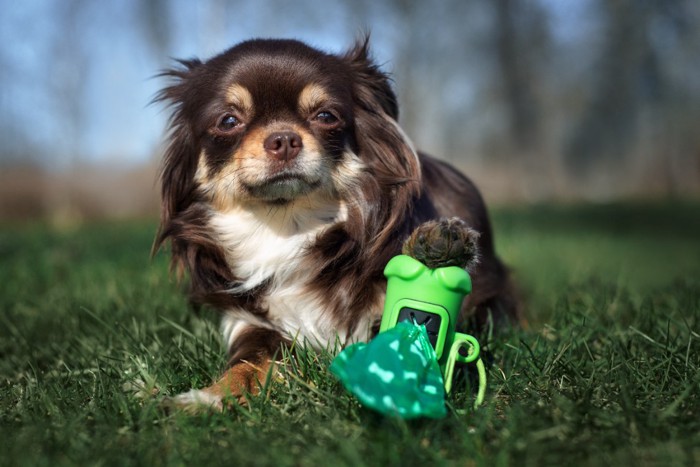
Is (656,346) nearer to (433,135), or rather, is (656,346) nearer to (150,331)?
(150,331)

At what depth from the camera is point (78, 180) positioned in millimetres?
12859

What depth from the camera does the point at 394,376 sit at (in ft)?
5.57

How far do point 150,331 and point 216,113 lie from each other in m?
1.01

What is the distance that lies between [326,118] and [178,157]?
71cm

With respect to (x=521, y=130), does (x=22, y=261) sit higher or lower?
lower

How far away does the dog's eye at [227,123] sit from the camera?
2.63 metres

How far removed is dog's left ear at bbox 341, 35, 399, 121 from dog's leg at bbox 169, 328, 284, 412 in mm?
1081

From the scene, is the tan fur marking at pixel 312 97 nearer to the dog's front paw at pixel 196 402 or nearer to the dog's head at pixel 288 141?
the dog's head at pixel 288 141

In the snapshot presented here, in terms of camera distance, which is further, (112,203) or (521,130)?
(521,130)

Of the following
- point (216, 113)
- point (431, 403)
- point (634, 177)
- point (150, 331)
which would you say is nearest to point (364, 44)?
point (216, 113)

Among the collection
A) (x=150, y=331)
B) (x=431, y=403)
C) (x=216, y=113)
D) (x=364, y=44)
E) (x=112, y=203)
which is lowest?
(x=112, y=203)

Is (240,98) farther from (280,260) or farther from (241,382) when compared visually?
(241,382)

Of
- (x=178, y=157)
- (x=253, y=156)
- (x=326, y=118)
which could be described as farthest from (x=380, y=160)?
(x=178, y=157)

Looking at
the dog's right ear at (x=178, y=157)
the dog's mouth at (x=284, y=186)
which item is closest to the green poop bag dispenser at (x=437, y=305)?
the dog's mouth at (x=284, y=186)
